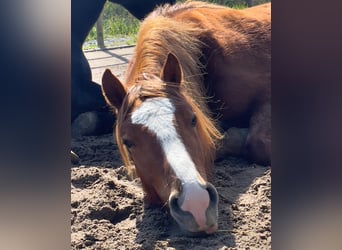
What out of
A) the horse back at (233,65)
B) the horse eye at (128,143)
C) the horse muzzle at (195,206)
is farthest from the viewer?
the horse back at (233,65)

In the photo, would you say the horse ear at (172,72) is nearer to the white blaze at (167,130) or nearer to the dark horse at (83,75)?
the white blaze at (167,130)

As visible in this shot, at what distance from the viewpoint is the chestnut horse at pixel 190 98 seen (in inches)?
62.1

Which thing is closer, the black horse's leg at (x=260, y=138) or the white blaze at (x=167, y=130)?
the white blaze at (x=167, y=130)

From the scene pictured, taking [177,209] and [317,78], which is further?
[177,209]

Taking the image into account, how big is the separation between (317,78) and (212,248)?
937mm

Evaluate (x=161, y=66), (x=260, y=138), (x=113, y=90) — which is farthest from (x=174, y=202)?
(x=260, y=138)

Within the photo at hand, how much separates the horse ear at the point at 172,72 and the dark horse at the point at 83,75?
1.06 m

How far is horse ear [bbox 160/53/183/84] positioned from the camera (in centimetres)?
192

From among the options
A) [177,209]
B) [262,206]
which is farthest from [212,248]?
[262,206]

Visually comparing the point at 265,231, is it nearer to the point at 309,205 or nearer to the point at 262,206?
the point at 262,206

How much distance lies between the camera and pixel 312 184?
2.55 feet

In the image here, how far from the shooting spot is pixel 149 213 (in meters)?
→ 1.89

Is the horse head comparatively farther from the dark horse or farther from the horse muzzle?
the dark horse

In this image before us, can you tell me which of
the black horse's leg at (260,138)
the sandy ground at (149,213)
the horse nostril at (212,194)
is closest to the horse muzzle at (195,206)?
the horse nostril at (212,194)
